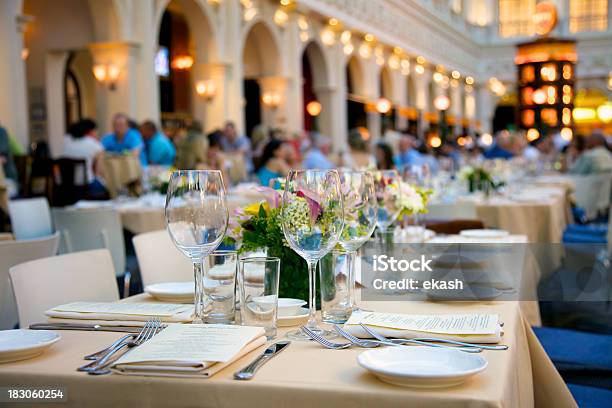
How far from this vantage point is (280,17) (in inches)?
626

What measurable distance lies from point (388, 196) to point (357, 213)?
89 cm

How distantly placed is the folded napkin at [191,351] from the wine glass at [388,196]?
1.21 metres

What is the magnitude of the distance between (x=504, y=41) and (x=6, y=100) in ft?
88.5

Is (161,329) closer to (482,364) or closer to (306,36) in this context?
(482,364)

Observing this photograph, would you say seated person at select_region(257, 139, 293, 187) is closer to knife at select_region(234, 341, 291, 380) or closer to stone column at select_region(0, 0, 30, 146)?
stone column at select_region(0, 0, 30, 146)

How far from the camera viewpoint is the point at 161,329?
71.0 inches

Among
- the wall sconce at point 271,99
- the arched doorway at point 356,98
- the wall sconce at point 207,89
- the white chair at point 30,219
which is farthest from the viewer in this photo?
the arched doorway at point 356,98

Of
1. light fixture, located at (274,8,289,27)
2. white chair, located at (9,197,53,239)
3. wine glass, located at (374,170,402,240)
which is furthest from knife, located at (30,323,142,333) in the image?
light fixture, located at (274,8,289,27)

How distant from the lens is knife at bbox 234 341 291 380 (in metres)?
1.46

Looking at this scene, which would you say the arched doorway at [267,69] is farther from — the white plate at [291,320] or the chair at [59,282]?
the white plate at [291,320]

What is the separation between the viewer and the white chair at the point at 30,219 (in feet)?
17.2

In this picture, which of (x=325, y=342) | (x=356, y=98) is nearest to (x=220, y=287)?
(x=325, y=342)

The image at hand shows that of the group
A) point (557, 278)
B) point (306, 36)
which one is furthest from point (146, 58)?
point (557, 278)

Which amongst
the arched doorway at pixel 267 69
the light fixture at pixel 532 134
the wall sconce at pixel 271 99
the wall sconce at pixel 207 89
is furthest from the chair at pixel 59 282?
the light fixture at pixel 532 134
